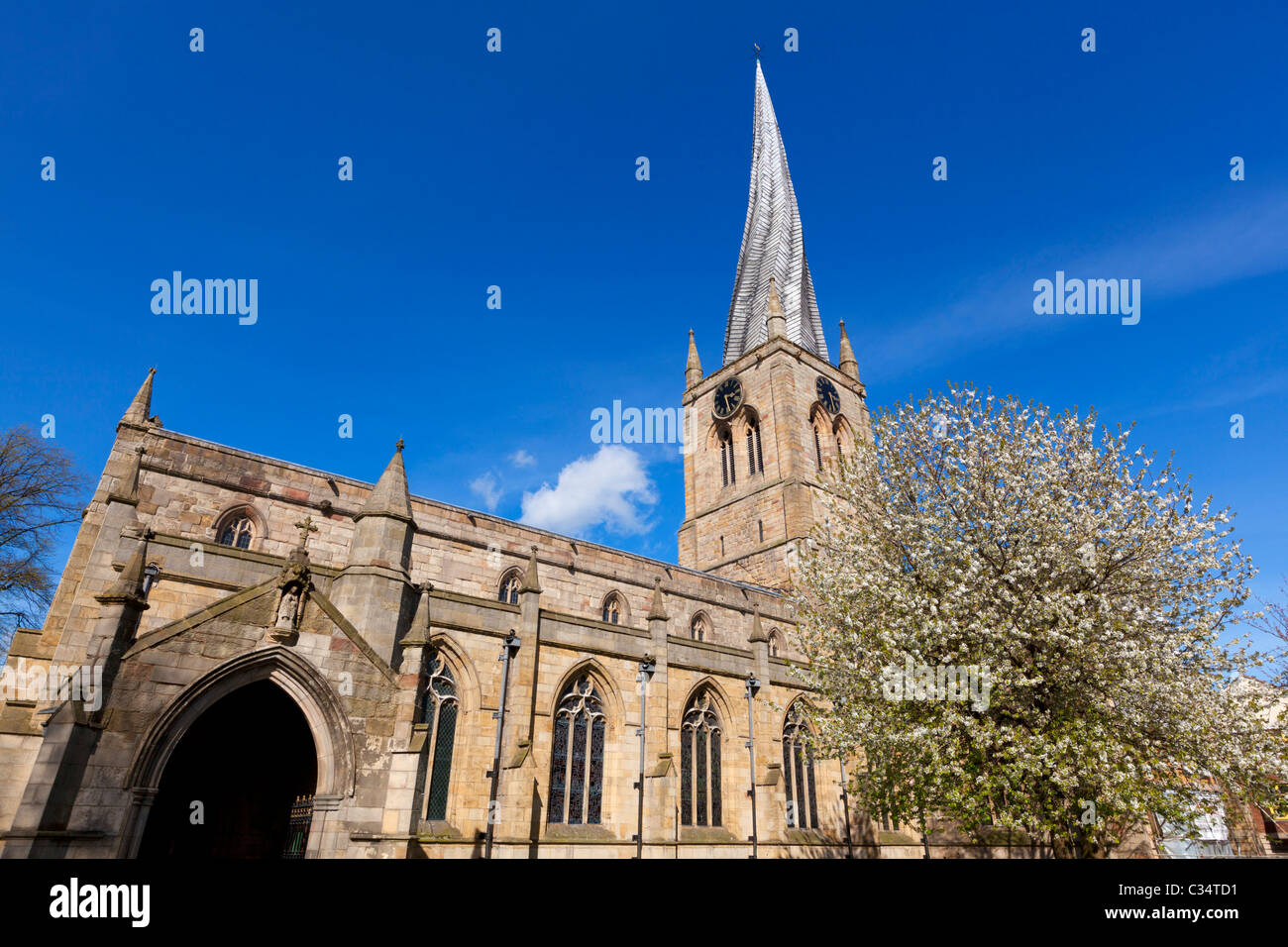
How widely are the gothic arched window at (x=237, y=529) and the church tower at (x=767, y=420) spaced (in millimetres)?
25520

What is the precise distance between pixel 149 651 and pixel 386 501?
6.70 meters

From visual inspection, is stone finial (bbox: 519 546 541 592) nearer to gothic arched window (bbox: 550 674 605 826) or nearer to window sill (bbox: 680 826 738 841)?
gothic arched window (bbox: 550 674 605 826)

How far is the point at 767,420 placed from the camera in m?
43.5

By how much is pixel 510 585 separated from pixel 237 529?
933 cm

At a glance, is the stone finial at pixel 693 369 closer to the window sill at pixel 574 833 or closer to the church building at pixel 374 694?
the church building at pixel 374 694

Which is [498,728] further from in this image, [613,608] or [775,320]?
[775,320]

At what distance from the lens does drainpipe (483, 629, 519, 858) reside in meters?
15.8

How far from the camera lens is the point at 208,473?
21094 millimetres

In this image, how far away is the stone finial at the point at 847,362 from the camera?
49.8 meters

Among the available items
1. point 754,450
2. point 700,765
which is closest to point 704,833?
point 700,765
